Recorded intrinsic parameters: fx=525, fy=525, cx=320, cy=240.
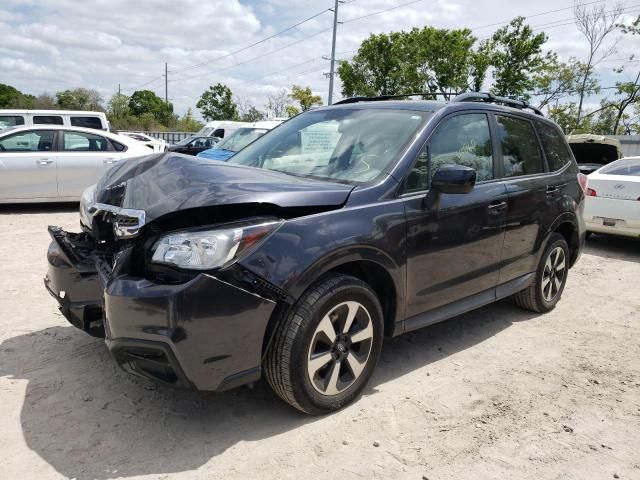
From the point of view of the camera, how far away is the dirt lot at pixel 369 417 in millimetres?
2578

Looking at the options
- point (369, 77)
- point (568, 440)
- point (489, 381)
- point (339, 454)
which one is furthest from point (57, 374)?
point (369, 77)

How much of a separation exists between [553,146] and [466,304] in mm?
2010

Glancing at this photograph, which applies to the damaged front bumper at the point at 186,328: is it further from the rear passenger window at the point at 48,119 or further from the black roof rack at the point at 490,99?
the rear passenger window at the point at 48,119

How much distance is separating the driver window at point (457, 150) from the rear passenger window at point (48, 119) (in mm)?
13421

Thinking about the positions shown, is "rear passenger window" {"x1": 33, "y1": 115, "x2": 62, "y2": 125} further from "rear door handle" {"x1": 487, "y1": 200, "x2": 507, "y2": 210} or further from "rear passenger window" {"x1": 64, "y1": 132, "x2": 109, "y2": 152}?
"rear door handle" {"x1": 487, "y1": 200, "x2": 507, "y2": 210}

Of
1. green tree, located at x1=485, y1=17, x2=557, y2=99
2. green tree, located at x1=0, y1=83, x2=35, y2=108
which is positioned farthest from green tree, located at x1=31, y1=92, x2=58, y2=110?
green tree, located at x1=485, y1=17, x2=557, y2=99

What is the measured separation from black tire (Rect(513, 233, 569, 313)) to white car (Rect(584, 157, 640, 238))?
139 inches

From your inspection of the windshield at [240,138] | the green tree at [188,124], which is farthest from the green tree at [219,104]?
the windshield at [240,138]

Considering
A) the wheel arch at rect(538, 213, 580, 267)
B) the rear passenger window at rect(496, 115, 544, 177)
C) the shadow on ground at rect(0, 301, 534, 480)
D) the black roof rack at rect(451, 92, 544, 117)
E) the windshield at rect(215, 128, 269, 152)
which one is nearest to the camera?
the shadow on ground at rect(0, 301, 534, 480)

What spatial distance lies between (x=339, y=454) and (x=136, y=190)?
179cm

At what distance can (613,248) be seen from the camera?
27.9 feet

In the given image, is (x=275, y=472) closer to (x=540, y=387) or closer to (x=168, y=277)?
(x=168, y=277)

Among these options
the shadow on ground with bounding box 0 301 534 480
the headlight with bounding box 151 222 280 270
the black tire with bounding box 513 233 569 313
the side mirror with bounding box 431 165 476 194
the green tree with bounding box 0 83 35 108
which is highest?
the green tree with bounding box 0 83 35 108

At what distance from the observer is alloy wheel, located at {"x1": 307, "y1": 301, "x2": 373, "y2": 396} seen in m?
2.83
